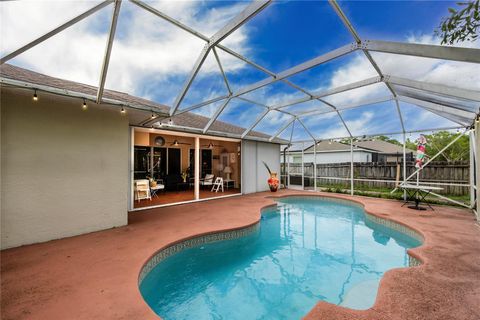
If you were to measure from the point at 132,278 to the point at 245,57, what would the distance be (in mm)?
4995

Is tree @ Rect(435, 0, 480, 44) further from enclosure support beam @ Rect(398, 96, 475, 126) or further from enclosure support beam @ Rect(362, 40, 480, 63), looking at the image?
enclosure support beam @ Rect(398, 96, 475, 126)

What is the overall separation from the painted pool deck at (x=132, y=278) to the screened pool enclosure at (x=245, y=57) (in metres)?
2.88

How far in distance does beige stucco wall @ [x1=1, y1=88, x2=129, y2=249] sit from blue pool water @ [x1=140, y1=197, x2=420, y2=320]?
95.5 inches

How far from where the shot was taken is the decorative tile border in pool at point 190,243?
3.50 meters

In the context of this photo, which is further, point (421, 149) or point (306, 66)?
point (421, 149)

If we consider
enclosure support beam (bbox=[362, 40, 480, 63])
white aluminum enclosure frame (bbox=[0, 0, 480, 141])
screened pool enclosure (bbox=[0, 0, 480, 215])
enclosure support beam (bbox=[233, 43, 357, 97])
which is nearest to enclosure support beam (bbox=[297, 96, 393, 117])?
screened pool enclosure (bbox=[0, 0, 480, 215])

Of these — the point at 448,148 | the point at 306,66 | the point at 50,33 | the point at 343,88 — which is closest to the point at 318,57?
the point at 306,66

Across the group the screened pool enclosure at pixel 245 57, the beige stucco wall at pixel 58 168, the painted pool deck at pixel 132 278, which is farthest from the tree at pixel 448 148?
the beige stucco wall at pixel 58 168

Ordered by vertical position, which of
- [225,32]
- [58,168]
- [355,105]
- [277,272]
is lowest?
[277,272]

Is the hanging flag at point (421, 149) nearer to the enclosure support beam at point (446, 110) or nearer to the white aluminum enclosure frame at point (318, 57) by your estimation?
the enclosure support beam at point (446, 110)

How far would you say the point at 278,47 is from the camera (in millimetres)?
5285

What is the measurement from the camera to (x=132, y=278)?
2852 mm

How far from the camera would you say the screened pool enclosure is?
3.29 metres

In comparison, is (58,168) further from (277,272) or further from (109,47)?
(277,272)
